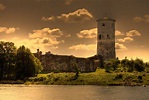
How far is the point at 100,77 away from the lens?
10731 cm

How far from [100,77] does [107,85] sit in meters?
4.13

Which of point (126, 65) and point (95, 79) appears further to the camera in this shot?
point (126, 65)

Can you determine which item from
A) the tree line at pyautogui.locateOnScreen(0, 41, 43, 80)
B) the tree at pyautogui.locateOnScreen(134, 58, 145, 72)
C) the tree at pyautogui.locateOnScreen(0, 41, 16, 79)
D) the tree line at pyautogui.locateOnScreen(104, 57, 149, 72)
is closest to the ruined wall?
the tree line at pyautogui.locateOnScreen(104, 57, 149, 72)

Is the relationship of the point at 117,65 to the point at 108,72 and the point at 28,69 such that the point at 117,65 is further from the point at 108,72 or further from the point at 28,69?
the point at 28,69

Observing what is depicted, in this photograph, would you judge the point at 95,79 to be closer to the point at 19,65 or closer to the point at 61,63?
the point at 19,65

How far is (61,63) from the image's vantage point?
126 m

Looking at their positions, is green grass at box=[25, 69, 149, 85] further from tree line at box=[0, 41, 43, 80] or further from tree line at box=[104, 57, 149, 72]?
tree line at box=[104, 57, 149, 72]

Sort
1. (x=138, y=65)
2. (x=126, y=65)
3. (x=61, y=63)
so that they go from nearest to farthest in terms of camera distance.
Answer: (x=138, y=65) < (x=126, y=65) < (x=61, y=63)

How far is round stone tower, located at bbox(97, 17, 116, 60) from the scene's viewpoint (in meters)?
146

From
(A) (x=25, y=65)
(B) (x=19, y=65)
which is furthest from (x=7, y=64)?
(A) (x=25, y=65)

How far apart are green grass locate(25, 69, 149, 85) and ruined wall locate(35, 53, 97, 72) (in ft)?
53.9

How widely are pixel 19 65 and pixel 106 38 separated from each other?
4262cm

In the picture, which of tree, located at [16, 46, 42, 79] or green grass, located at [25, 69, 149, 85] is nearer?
green grass, located at [25, 69, 149, 85]

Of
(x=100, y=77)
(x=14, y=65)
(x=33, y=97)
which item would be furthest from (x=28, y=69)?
(x=33, y=97)
